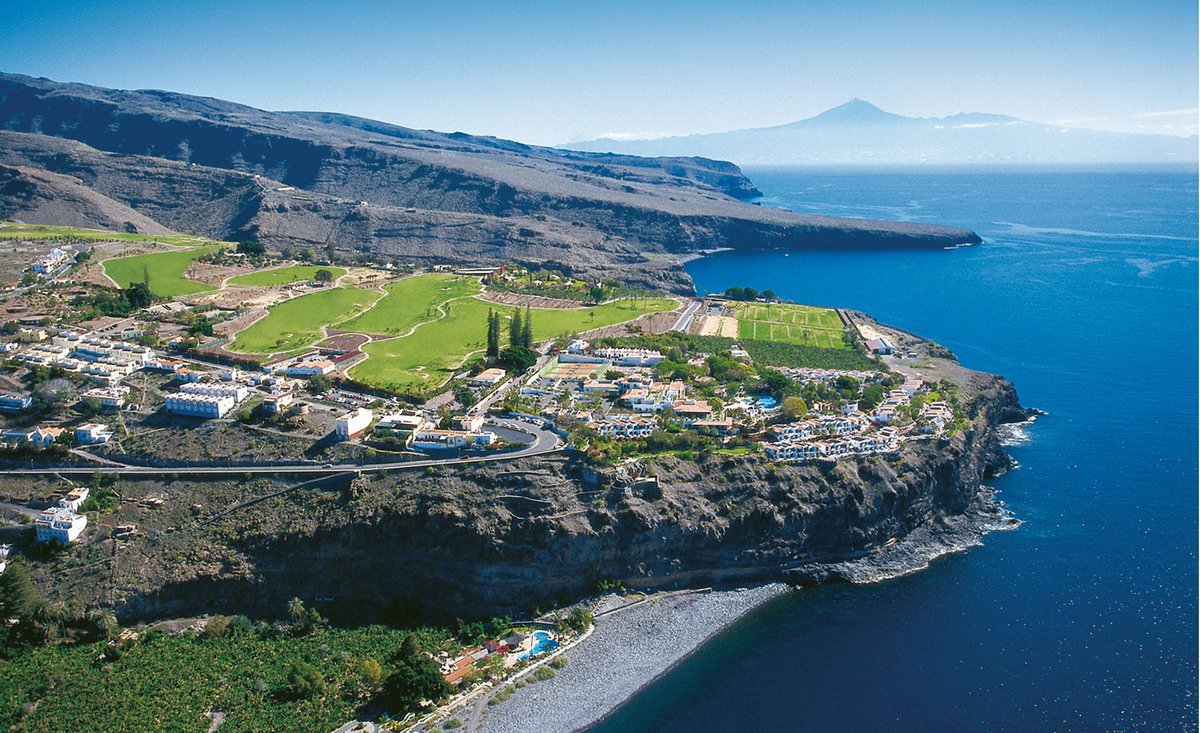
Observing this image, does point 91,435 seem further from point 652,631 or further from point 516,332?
point 652,631

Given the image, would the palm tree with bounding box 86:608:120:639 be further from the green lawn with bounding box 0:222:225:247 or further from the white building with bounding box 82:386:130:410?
the green lawn with bounding box 0:222:225:247

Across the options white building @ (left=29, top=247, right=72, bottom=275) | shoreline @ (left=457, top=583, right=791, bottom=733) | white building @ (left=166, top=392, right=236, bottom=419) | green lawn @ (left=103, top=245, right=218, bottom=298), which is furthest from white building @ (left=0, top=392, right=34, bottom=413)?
shoreline @ (left=457, top=583, right=791, bottom=733)

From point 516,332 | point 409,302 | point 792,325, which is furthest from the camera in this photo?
point 409,302

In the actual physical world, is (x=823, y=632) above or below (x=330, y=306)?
below

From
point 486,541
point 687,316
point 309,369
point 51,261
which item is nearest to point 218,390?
point 309,369

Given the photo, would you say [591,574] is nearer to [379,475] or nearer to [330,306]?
[379,475]

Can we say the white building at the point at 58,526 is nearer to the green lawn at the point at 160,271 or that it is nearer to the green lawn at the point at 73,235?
the green lawn at the point at 160,271

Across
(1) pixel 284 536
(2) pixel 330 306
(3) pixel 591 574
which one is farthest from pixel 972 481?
(2) pixel 330 306
